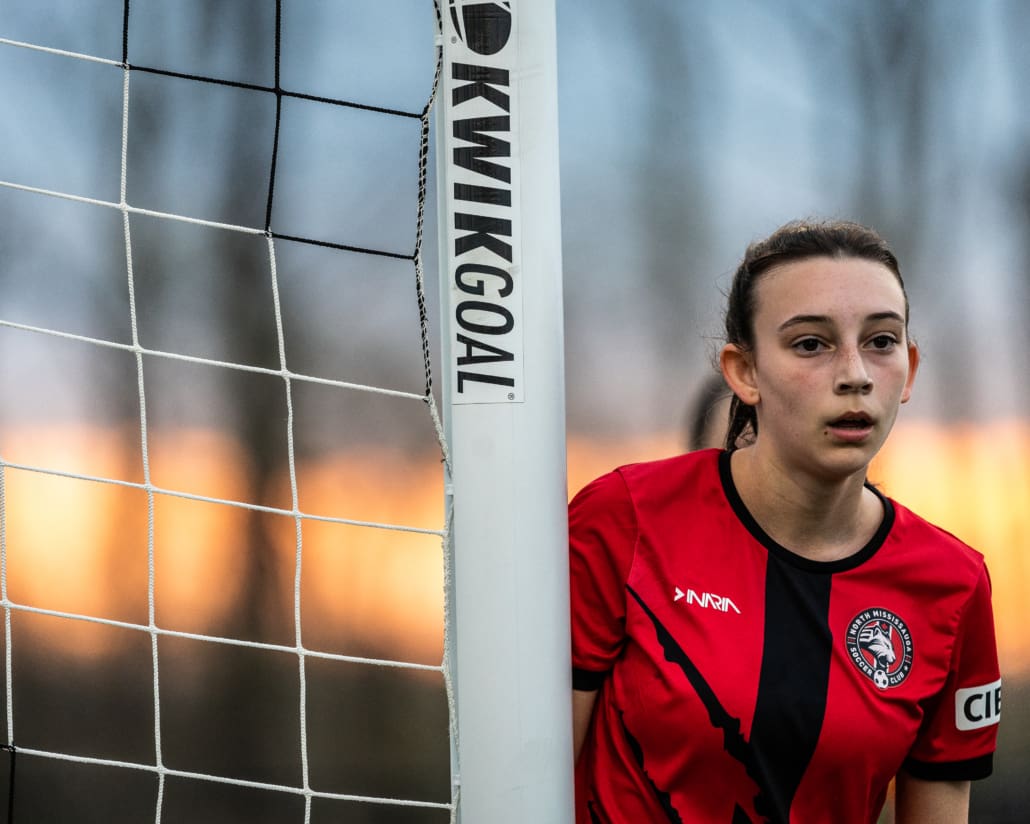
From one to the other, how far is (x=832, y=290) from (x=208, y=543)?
121 centimetres

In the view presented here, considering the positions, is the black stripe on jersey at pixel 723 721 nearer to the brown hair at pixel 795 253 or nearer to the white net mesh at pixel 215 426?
the brown hair at pixel 795 253

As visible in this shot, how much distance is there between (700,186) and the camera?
1789mm

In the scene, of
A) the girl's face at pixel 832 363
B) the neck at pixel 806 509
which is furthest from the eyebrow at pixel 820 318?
the neck at pixel 806 509

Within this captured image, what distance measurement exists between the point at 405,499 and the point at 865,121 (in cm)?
111

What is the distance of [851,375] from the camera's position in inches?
30.0

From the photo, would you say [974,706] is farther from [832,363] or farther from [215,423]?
[215,423]

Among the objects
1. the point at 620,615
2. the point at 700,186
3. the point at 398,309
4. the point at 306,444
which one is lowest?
the point at 620,615

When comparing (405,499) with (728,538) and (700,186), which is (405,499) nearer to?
(700,186)

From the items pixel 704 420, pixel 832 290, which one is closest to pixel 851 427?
pixel 832 290

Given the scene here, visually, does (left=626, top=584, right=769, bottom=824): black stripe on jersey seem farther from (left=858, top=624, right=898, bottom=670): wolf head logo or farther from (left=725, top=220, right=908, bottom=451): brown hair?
(left=725, top=220, right=908, bottom=451): brown hair

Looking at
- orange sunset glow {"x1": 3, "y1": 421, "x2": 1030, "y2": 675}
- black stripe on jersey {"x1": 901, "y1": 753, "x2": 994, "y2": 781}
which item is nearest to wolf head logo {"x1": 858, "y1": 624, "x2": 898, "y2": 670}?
black stripe on jersey {"x1": 901, "y1": 753, "x2": 994, "y2": 781}

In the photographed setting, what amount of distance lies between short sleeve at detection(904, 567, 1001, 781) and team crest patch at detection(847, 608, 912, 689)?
56 millimetres

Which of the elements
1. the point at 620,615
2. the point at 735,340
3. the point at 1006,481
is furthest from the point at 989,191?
the point at 620,615

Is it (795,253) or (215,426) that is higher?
(795,253)
